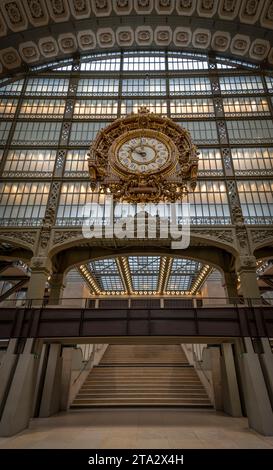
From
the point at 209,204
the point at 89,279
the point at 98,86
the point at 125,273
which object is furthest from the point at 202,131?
the point at 89,279

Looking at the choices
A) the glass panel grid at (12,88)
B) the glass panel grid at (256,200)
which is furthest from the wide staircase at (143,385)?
the glass panel grid at (12,88)

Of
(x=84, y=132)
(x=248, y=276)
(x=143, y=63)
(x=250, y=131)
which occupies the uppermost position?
(x=143, y=63)

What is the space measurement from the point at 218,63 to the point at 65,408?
91.1 feet

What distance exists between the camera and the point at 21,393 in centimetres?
1018

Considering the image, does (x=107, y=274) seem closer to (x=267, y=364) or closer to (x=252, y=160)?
(x=252, y=160)

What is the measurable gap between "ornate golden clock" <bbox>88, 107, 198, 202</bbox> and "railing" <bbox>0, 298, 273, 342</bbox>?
7213 millimetres

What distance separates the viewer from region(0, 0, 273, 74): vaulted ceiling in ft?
70.4

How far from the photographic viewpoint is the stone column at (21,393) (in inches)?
365

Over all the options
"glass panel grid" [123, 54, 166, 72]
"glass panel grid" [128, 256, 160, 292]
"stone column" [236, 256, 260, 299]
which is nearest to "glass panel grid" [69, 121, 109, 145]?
"glass panel grid" [123, 54, 166, 72]

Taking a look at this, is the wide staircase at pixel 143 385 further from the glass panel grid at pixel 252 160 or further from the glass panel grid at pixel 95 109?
the glass panel grid at pixel 95 109

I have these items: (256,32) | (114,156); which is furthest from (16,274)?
(256,32)

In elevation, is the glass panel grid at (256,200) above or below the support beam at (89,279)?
above

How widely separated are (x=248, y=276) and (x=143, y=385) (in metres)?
8.48

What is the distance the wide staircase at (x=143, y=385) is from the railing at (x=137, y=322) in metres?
4.95
